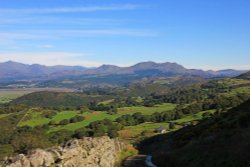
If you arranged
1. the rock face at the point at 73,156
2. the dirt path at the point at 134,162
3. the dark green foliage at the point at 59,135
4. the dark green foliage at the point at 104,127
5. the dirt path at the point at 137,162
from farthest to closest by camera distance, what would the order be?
the dark green foliage at the point at 104,127
the dark green foliage at the point at 59,135
the dirt path at the point at 134,162
the dirt path at the point at 137,162
the rock face at the point at 73,156

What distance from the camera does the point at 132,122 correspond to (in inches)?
7283

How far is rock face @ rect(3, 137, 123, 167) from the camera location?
28.1 metres

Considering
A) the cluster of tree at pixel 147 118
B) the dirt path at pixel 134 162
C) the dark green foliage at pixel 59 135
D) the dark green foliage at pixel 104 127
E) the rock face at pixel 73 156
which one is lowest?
the dark green foliage at pixel 59 135

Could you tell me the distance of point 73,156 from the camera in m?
31.8

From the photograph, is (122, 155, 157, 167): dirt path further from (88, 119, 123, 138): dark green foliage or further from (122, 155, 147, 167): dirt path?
(88, 119, 123, 138): dark green foliage

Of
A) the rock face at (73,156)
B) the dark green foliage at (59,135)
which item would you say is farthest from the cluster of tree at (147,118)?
the rock face at (73,156)

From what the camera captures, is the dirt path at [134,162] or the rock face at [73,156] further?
the dirt path at [134,162]

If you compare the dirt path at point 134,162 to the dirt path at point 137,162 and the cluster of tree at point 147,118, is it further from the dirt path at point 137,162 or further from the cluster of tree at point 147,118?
the cluster of tree at point 147,118

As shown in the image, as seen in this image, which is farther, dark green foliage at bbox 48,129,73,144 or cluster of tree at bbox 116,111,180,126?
cluster of tree at bbox 116,111,180,126

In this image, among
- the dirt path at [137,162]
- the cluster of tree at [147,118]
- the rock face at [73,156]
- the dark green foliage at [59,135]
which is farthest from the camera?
the cluster of tree at [147,118]

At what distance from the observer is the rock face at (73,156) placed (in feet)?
92.3

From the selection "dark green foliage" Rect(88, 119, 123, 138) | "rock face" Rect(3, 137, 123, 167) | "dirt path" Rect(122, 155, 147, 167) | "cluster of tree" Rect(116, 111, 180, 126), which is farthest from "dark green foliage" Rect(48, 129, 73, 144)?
"rock face" Rect(3, 137, 123, 167)

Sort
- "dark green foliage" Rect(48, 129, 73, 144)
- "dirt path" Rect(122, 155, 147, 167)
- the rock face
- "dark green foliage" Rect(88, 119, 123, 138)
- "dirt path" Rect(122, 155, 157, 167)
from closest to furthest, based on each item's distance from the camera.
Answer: the rock face
"dirt path" Rect(122, 155, 157, 167)
"dirt path" Rect(122, 155, 147, 167)
"dark green foliage" Rect(48, 129, 73, 144)
"dark green foliage" Rect(88, 119, 123, 138)

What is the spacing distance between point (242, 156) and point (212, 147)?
28.8ft
